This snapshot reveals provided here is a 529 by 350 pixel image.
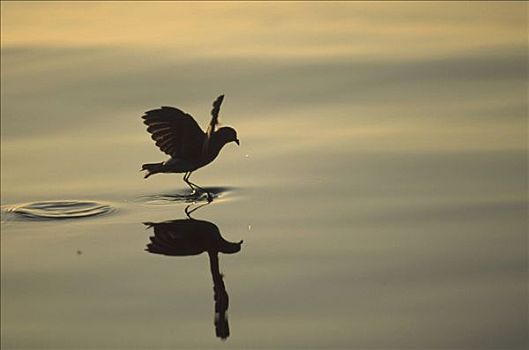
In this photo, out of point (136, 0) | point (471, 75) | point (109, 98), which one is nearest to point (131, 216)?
point (109, 98)

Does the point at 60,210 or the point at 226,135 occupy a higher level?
the point at 226,135

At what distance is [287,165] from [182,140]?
0.84m

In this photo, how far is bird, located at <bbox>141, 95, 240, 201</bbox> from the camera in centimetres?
1021

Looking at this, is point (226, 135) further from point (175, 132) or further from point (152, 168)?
point (152, 168)

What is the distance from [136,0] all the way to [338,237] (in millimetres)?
7233

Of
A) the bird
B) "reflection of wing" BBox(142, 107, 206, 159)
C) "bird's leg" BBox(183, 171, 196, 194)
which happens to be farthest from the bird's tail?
"bird's leg" BBox(183, 171, 196, 194)

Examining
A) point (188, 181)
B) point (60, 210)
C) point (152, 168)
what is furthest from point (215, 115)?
point (60, 210)

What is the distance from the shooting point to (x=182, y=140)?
33.9ft

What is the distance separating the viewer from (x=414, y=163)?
35.1 ft

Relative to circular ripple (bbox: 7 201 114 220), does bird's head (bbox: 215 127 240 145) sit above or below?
above

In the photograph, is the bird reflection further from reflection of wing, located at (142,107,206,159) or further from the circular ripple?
reflection of wing, located at (142,107,206,159)

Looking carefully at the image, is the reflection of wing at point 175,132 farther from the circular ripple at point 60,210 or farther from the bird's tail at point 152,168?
the circular ripple at point 60,210

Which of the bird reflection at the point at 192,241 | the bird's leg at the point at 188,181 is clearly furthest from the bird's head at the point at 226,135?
the bird reflection at the point at 192,241

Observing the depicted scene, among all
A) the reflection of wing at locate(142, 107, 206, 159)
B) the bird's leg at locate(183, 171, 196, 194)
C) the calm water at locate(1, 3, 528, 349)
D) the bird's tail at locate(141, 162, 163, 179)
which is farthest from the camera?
the bird's leg at locate(183, 171, 196, 194)
